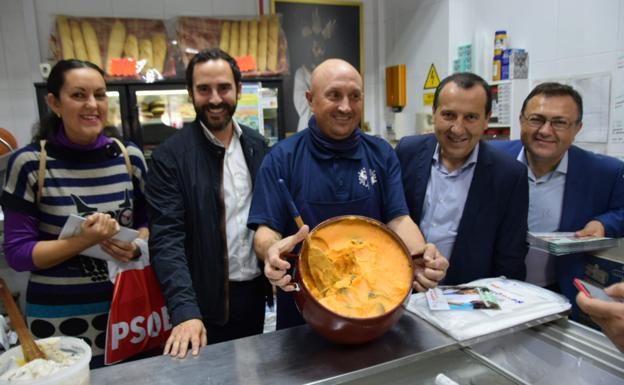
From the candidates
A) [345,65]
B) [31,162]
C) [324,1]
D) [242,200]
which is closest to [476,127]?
[345,65]

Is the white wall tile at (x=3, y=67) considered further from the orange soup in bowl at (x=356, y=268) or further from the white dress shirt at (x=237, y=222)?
the orange soup in bowl at (x=356, y=268)

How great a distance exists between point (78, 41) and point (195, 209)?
264 cm

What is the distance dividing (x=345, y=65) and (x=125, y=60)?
2.66 meters

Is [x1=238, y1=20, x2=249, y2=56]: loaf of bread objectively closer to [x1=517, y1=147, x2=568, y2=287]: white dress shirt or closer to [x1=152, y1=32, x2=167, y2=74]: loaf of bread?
[x1=152, y1=32, x2=167, y2=74]: loaf of bread

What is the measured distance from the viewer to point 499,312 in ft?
3.56

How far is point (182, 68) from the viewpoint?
3586mm

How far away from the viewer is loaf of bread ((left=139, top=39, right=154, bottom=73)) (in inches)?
137

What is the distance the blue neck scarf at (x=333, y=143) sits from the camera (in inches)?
55.4

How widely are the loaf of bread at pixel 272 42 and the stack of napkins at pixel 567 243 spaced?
2.82 meters

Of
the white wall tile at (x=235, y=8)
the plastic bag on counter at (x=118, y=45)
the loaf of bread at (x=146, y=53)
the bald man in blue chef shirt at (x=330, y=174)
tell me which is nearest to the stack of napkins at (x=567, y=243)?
the bald man in blue chef shirt at (x=330, y=174)

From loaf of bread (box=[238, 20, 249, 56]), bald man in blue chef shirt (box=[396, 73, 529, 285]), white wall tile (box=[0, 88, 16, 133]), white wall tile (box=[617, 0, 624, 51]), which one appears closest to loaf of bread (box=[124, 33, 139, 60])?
loaf of bread (box=[238, 20, 249, 56])

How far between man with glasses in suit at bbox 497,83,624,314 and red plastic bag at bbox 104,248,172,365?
4.89 feet

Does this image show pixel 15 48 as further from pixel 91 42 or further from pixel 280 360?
pixel 280 360

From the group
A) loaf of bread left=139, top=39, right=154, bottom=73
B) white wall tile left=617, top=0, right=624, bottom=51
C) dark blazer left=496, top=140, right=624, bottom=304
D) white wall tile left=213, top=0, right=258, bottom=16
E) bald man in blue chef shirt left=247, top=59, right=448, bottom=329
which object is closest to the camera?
bald man in blue chef shirt left=247, top=59, right=448, bottom=329
